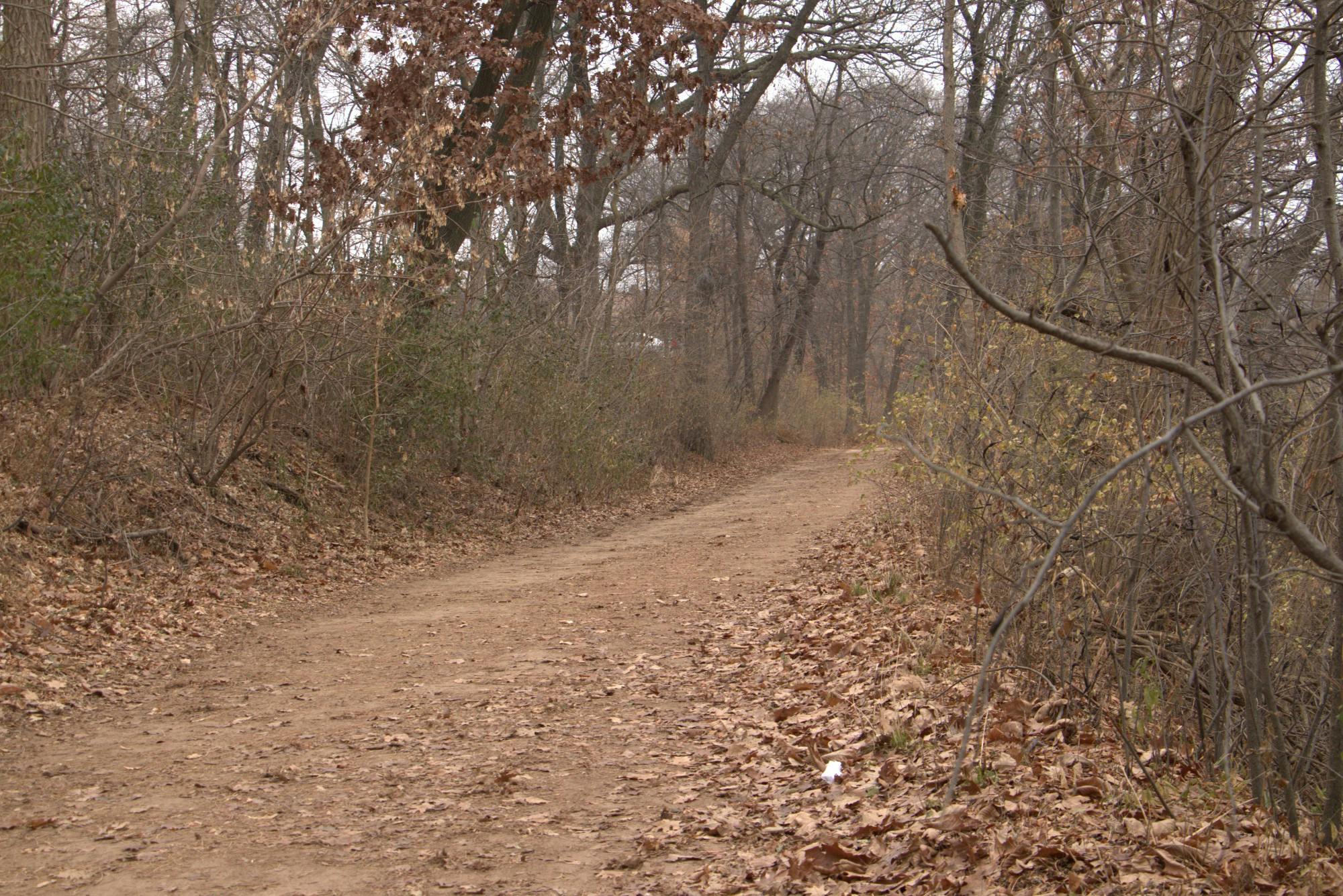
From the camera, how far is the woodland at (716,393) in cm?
413

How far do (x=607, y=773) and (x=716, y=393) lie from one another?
19.2 metres

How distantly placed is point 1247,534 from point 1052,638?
6.53 ft

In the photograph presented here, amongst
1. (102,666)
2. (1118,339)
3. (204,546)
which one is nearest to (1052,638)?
(1118,339)

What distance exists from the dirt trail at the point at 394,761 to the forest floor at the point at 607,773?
2 cm

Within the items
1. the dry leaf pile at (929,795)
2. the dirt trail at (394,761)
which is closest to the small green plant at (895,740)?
the dry leaf pile at (929,795)

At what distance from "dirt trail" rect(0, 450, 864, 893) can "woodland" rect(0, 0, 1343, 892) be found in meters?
0.79

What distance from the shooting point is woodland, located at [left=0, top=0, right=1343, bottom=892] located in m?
4.13

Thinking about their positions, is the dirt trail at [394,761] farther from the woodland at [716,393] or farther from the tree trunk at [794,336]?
the tree trunk at [794,336]

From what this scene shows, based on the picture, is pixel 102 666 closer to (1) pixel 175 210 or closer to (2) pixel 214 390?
(2) pixel 214 390

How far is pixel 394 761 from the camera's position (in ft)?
18.8

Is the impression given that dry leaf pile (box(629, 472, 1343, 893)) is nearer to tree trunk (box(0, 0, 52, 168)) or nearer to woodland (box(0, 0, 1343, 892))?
woodland (box(0, 0, 1343, 892))

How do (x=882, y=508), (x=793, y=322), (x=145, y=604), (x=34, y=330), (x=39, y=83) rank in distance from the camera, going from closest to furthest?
(x=145, y=604) < (x=34, y=330) < (x=39, y=83) < (x=882, y=508) < (x=793, y=322)

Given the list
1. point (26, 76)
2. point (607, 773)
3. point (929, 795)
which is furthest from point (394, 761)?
point (26, 76)

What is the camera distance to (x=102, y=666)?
24.2ft
